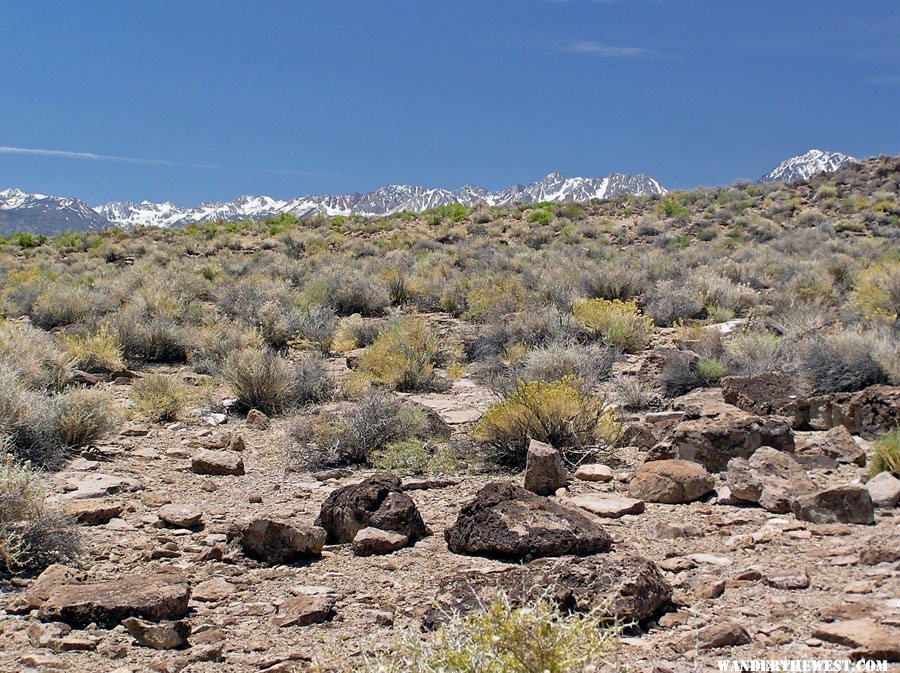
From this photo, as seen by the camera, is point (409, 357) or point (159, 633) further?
point (409, 357)

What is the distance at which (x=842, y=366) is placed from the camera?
23.6 ft

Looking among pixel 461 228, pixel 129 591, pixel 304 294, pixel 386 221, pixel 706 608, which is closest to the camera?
pixel 706 608

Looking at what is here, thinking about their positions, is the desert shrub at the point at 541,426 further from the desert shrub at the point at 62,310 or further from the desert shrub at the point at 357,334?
the desert shrub at the point at 62,310

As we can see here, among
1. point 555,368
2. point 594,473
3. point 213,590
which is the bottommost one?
point 213,590

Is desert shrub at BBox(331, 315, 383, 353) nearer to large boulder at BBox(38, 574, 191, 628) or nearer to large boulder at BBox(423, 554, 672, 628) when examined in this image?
large boulder at BBox(38, 574, 191, 628)

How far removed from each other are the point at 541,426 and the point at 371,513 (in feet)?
7.16

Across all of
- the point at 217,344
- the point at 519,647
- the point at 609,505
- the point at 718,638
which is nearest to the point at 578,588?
the point at 718,638

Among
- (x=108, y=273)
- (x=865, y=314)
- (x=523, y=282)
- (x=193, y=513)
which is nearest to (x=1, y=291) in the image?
(x=108, y=273)

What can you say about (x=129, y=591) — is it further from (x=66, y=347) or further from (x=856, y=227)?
(x=856, y=227)

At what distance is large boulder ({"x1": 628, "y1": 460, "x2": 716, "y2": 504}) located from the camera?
16.3 ft

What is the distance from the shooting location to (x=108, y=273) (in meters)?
21.4

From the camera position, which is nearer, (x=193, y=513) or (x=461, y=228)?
(x=193, y=513)

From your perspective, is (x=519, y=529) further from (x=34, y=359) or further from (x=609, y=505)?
(x=34, y=359)

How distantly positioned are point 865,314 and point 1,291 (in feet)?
58.7
